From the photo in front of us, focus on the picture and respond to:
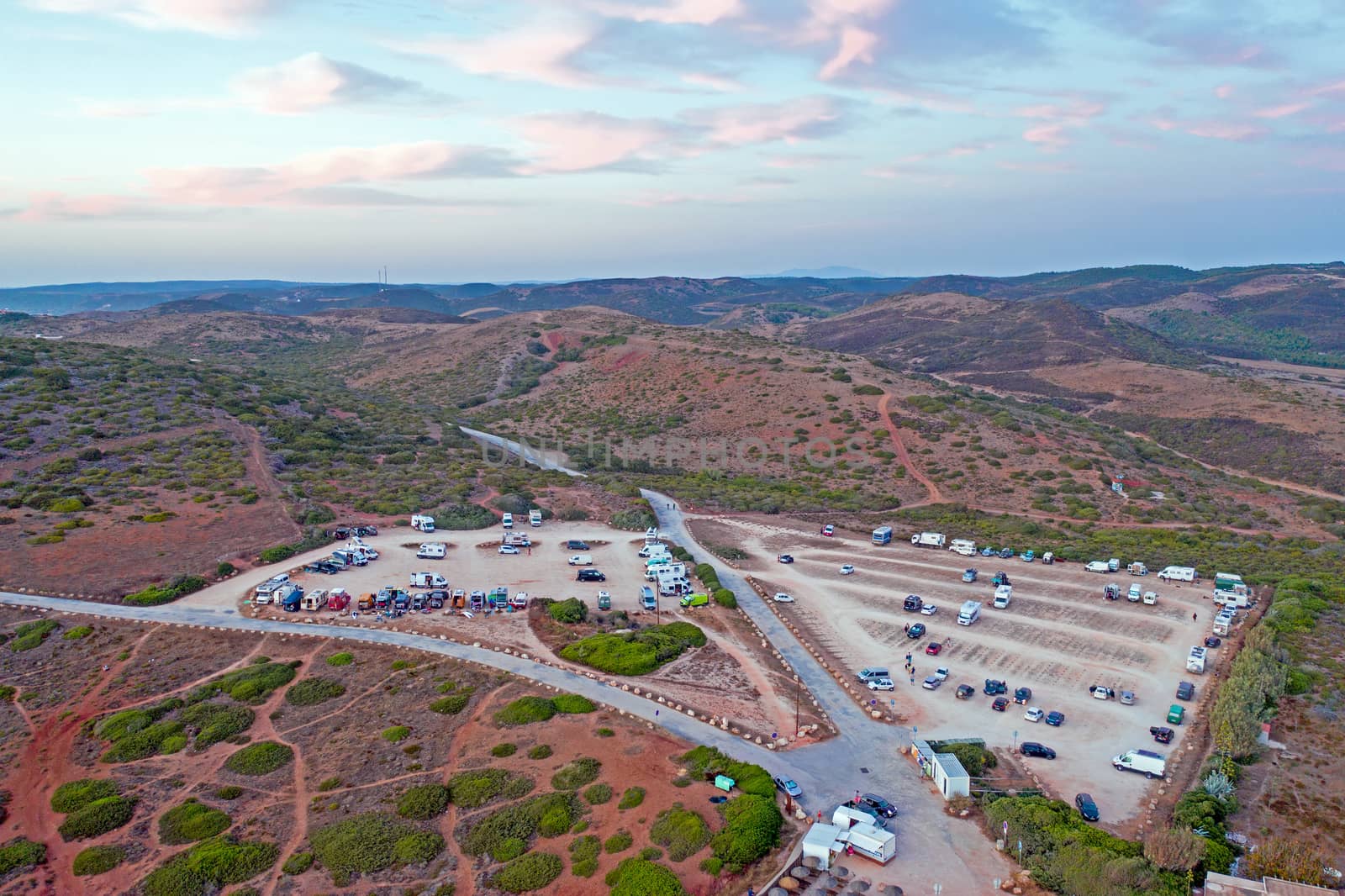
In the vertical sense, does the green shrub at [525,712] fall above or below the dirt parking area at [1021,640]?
above

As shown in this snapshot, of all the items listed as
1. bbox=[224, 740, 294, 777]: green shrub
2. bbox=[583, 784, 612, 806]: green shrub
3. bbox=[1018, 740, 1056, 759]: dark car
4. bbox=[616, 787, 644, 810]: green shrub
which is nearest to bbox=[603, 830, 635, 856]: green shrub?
bbox=[616, 787, 644, 810]: green shrub

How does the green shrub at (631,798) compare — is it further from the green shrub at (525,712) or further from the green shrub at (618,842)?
the green shrub at (525,712)

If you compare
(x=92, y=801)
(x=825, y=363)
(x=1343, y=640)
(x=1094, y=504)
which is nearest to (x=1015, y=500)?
(x=1094, y=504)

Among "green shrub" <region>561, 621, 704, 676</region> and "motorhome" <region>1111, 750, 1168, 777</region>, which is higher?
"green shrub" <region>561, 621, 704, 676</region>

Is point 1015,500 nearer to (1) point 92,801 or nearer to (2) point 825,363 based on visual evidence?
(2) point 825,363

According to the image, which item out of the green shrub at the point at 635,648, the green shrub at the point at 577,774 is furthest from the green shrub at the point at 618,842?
the green shrub at the point at 635,648

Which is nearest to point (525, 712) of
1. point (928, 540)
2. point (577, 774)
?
point (577, 774)

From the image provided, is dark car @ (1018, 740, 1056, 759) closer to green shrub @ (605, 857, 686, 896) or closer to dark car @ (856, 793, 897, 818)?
dark car @ (856, 793, 897, 818)
